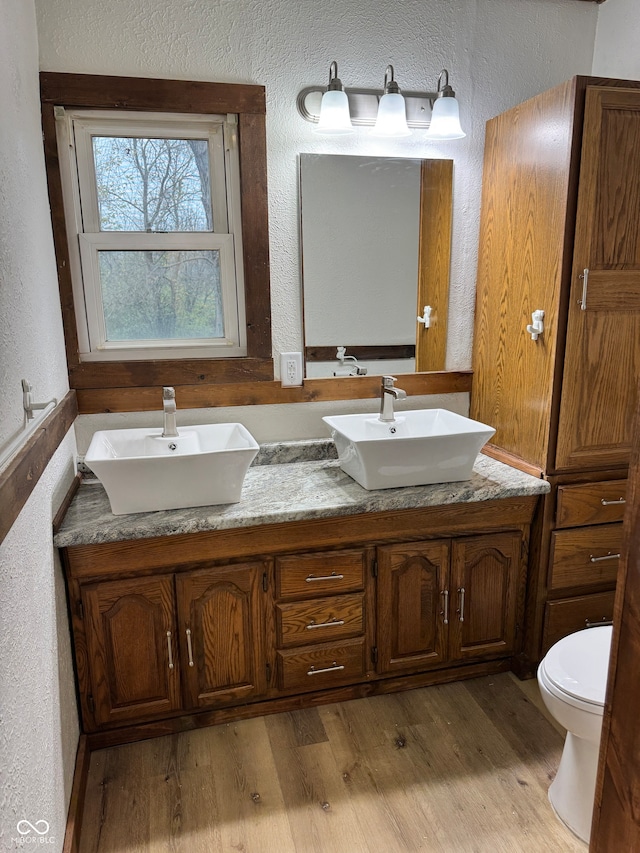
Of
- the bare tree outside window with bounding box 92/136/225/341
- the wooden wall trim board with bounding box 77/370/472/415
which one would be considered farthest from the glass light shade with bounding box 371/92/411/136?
the wooden wall trim board with bounding box 77/370/472/415

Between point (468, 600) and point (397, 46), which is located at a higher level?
point (397, 46)

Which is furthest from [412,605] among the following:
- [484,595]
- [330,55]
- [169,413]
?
[330,55]

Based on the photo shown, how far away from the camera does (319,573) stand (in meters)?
1.93

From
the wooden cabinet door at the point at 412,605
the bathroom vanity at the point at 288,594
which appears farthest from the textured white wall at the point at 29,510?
the wooden cabinet door at the point at 412,605

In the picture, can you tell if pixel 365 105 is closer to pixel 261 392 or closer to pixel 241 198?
pixel 241 198

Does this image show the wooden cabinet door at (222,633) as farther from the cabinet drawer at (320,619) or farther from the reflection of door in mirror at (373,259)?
the reflection of door in mirror at (373,259)

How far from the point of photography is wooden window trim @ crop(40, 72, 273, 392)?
193cm

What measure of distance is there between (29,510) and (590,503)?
5.86 ft

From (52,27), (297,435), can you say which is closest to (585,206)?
(297,435)

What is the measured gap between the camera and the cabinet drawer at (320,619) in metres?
1.93

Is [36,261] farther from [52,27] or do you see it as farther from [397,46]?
[397,46]

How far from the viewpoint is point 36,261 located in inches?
66.3

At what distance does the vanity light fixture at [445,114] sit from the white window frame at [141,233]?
2.39ft

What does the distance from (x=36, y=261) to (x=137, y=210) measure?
1.67 feet
